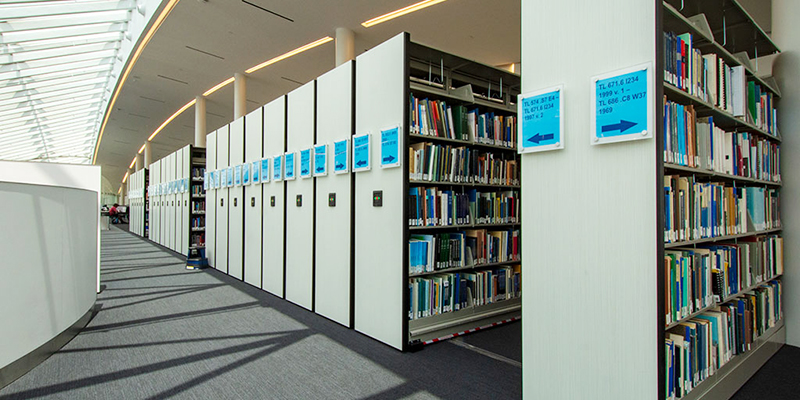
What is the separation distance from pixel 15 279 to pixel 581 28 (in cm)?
374

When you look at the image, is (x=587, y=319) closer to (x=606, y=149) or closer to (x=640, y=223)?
(x=640, y=223)

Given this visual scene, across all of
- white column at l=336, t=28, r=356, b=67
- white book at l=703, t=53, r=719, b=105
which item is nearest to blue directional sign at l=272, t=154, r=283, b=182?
white column at l=336, t=28, r=356, b=67

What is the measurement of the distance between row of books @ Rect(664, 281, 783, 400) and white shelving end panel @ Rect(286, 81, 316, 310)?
318 cm

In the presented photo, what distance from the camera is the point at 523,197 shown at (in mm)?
2102

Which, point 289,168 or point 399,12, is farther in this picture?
point 399,12

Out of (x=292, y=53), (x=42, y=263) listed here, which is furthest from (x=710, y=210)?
(x=292, y=53)

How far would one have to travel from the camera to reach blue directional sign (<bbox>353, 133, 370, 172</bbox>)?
3.42 metres

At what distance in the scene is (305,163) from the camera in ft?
14.0

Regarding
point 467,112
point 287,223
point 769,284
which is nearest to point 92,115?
point 287,223

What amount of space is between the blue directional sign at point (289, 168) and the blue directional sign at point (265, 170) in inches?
21.6

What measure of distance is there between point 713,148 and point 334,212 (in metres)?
2.93

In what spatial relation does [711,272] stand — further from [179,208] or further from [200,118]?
[200,118]

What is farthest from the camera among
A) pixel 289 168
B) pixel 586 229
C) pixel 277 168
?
pixel 277 168

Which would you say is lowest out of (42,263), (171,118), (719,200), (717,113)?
(42,263)
